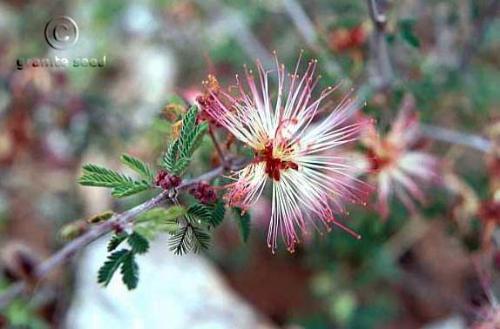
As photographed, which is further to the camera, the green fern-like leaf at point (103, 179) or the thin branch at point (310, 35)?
the thin branch at point (310, 35)

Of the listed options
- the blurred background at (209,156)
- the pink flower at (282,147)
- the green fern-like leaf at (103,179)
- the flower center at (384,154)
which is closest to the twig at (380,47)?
the blurred background at (209,156)

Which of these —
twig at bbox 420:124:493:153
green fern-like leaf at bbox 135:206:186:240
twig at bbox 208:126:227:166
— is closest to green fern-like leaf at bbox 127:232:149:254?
green fern-like leaf at bbox 135:206:186:240

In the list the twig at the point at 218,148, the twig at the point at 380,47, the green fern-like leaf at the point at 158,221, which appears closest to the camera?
the green fern-like leaf at the point at 158,221

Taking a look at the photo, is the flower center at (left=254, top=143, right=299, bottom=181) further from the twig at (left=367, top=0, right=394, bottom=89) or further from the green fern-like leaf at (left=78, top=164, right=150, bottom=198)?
the twig at (left=367, top=0, right=394, bottom=89)

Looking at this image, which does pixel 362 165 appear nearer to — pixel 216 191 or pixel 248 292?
pixel 216 191

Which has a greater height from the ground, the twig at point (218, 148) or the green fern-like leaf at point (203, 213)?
the twig at point (218, 148)

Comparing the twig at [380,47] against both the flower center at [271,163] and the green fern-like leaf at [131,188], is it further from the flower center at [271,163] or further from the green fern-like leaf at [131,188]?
the green fern-like leaf at [131,188]
